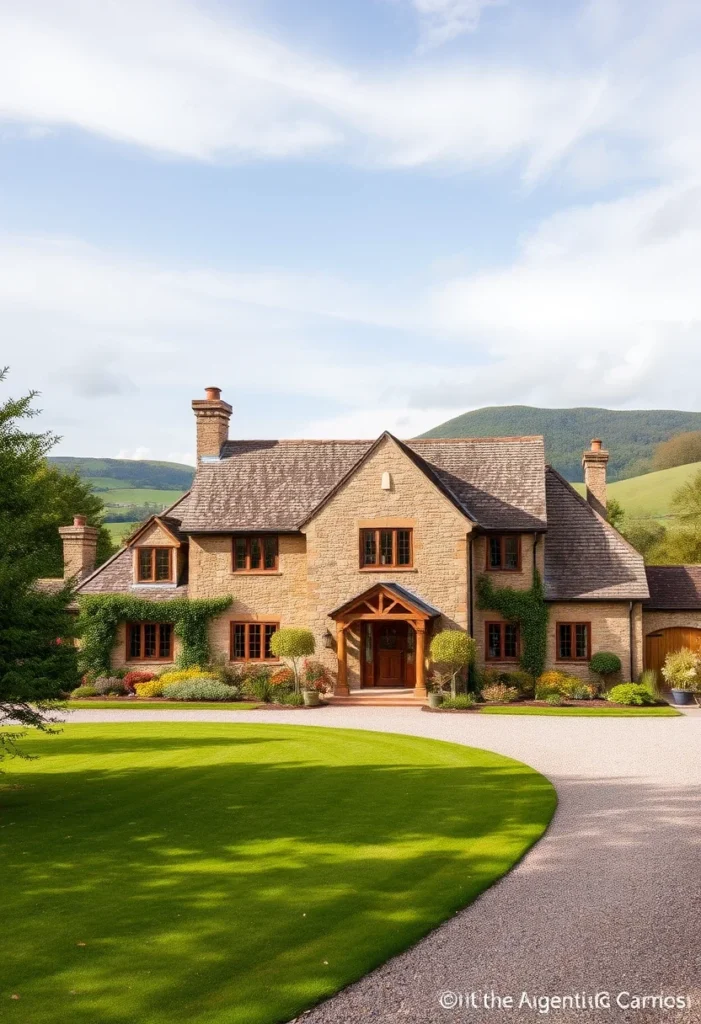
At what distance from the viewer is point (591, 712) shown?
98.3 ft

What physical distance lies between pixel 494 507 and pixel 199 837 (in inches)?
953

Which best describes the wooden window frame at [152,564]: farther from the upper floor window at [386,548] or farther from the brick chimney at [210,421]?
the upper floor window at [386,548]

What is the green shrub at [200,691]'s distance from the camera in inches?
1329

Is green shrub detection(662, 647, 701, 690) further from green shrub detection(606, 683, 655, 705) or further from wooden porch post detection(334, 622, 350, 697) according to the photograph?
wooden porch post detection(334, 622, 350, 697)

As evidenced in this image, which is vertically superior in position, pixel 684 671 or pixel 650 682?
pixel 684 671

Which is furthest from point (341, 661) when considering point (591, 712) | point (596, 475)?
point (596, 475)

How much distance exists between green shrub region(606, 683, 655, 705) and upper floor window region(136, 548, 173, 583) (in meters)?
17.9

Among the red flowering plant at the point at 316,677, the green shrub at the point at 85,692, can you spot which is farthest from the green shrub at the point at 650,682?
the green shrub at the point at 85,692

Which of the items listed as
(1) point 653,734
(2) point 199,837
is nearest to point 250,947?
(2) point 199,837

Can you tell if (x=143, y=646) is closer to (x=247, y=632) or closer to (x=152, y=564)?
(x=152, y=564)

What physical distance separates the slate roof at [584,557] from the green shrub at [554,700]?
3894 millimetres

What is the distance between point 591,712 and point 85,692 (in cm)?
1840

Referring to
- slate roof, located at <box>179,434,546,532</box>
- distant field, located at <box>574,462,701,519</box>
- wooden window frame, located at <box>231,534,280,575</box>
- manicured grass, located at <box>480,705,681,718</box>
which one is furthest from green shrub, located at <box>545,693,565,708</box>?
distant field, located at <box>574,462,701,519</box>

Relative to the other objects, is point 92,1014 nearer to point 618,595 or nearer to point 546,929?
point 546,929
